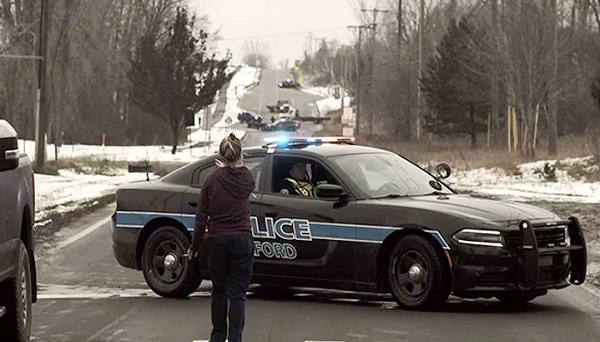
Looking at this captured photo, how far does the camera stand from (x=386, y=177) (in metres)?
11.8

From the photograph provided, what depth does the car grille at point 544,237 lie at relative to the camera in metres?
10.5

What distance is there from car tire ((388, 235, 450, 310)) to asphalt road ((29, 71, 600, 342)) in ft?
0.43

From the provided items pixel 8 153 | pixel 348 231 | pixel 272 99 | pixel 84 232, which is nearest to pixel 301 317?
pixel 348 231

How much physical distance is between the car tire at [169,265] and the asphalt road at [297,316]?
5.8 inches

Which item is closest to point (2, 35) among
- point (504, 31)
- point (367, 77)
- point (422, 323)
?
point (504, 31)

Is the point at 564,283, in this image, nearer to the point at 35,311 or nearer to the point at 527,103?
the point at 35,311

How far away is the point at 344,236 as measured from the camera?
11211 mm

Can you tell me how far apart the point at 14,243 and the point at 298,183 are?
4187 millimetres

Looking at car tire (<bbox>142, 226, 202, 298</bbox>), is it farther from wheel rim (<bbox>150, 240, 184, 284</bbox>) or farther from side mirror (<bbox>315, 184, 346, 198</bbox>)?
side mirror (<bbox>315, 184, 346, 198</bbox>)

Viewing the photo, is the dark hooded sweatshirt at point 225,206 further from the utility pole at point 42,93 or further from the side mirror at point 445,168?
the utility pole at point 42,93

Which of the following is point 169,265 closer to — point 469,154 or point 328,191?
point 328,191

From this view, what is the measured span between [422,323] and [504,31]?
36867 millimetres

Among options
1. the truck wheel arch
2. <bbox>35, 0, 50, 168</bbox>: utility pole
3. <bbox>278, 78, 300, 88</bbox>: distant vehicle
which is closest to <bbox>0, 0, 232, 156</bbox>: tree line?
<bbox>35, 0, 50, 168</bbox>: utility pole

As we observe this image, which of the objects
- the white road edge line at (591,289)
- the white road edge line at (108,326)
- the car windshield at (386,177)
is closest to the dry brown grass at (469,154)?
the white road edge line at (591,289)
